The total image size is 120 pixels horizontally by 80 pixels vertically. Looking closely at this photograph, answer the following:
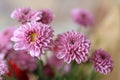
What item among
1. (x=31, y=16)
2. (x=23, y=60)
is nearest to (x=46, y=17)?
(x=31, y=16)

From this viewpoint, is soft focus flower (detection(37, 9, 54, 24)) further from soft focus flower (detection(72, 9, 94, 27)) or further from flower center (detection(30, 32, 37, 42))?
soft focus flower (detection(72, 9, 94, 27))

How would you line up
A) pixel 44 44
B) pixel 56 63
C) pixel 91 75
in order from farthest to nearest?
pixel 56 63, pixel 91 75, pixel 44 44

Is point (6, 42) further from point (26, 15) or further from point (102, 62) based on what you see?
point (102, 62)

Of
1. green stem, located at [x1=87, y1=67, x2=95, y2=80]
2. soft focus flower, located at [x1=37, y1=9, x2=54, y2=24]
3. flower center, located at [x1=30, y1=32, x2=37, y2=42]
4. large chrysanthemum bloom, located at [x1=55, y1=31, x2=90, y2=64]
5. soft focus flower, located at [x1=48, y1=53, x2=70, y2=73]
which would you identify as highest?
soft focus flower, located at [x1=37, y1=9, x2=54, y2=24]

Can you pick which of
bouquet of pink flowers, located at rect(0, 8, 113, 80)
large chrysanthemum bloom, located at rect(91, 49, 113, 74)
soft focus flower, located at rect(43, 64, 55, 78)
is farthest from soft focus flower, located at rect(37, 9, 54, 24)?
soft focus flower, located at rect(43, 64, 55, 78)

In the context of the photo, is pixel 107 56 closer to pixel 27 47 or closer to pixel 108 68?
pixel 108 68

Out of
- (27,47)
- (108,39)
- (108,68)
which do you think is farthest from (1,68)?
(108,39)
